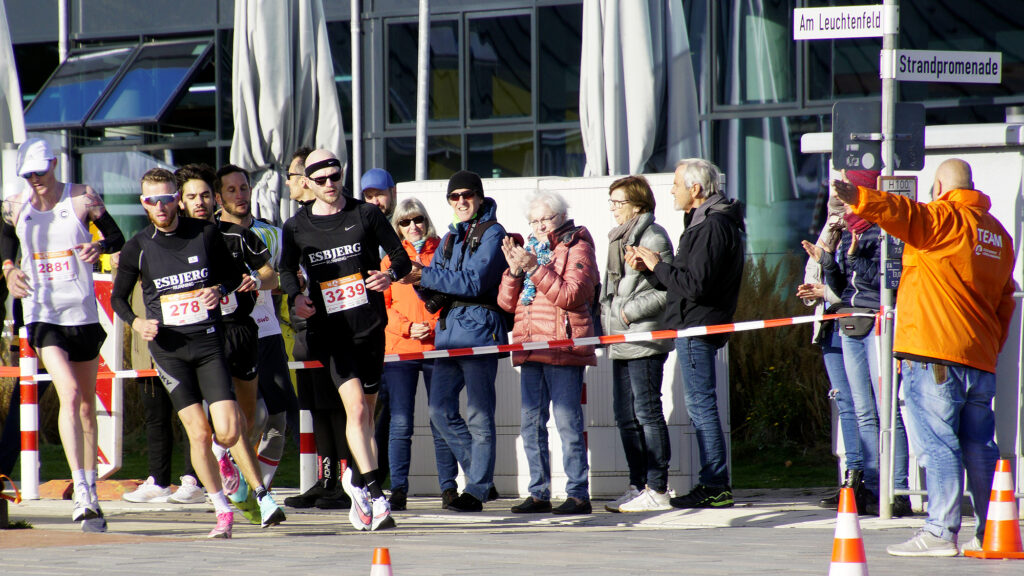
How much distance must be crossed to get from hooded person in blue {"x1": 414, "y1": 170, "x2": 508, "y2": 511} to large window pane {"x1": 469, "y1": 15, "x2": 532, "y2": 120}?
30.4 ft

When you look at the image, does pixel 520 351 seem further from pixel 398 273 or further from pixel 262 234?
pixel 262 234

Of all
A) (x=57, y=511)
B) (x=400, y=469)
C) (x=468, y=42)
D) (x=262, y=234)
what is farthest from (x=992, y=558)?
(x=468, y=42)

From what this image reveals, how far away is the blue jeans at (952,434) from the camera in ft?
21.5

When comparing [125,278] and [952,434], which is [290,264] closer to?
[125,278]

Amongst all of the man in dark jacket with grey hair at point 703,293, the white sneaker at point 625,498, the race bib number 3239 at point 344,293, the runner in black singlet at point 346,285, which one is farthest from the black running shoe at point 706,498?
the race bib number 3239 at point 344,293

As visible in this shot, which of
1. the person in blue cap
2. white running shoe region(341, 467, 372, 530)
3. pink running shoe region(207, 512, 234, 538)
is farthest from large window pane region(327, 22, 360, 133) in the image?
pink running shoe region(207, 512, 234, 538)

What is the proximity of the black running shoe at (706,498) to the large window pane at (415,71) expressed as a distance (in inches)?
413

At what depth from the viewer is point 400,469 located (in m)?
8.94

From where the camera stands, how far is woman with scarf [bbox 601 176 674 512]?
8.41 meters

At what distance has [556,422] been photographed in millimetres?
8508

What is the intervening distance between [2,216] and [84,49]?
40.2 ft

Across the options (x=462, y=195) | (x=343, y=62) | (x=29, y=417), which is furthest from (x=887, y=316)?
(x=343, y=62)

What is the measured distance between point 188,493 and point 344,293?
240cm

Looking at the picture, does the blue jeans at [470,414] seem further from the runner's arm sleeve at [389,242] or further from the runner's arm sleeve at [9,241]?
the runner's arm sleeve at [9,241]
